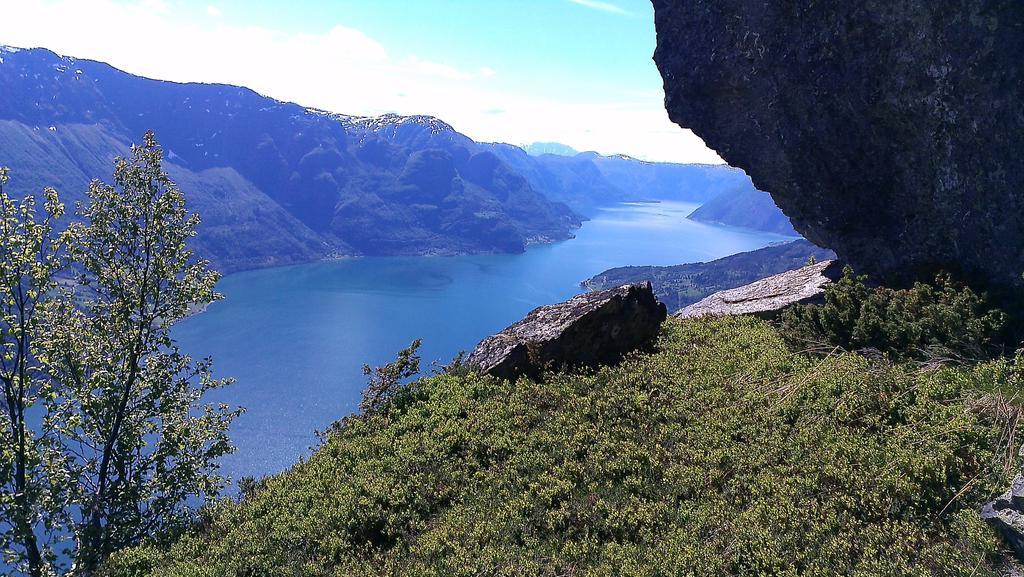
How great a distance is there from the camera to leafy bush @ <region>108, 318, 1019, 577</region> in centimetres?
758

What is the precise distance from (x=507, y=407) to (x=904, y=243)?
15267mm

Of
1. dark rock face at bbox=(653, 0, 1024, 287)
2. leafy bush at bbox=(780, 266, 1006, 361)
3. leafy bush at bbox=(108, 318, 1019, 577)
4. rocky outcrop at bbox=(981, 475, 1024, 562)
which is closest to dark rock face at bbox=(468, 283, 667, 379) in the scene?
leafy bush at bbox=(108, 318, 1019, 577)

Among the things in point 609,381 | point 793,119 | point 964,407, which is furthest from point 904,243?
point 609,381

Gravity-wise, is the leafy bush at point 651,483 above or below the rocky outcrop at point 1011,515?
below

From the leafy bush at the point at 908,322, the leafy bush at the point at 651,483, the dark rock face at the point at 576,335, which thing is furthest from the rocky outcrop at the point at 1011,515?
the dark rock face at the point at 576,335

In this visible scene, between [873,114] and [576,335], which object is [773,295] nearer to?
[873,114]

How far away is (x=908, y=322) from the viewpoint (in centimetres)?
1345

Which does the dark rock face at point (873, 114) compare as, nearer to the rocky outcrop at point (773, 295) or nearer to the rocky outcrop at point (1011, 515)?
the rocky outcrop at point (773, 295)

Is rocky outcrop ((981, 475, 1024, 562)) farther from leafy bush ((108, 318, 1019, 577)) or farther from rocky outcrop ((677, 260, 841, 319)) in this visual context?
rocky outcrop ((677, 260, 841, 319))

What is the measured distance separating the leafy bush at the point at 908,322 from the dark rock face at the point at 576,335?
14.6 ft

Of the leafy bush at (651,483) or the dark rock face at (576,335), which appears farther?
the dark rock face at (576,335)

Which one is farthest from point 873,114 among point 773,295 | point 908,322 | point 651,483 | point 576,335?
point 651,483

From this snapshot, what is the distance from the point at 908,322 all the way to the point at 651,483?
28.5 feet

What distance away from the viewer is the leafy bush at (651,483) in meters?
7.58
